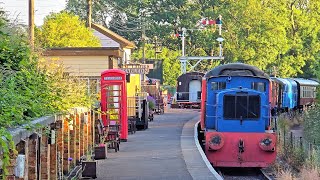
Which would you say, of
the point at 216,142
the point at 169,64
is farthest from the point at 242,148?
the point at 169,64

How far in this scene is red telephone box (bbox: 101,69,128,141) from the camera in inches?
928

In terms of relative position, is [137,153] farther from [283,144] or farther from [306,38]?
[306,38]

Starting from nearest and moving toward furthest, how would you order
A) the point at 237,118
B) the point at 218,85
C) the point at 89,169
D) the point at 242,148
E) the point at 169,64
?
the point at 89,169 → the point at 242,148 → the point at 237,118 → the point at 218,85 → the point at 169,64

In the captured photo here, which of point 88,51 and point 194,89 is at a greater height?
point 88,51

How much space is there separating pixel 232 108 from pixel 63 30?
24.6m

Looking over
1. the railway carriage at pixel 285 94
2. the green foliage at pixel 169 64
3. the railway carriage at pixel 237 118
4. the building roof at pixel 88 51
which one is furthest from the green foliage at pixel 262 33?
the railway carriage at pixel 237 118

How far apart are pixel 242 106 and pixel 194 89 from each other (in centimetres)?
3735

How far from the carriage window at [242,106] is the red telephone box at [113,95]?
4343mm

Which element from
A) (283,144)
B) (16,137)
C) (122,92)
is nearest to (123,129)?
(122,92)

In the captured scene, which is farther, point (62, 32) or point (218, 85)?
point (62, 32)

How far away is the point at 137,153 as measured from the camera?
20656mm

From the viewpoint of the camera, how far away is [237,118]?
67.9 feet

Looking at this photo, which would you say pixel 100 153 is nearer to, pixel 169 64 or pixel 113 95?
pixel 113 95

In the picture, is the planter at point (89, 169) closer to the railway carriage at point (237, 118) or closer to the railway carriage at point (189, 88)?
the railway carriage at point (237, 118)
